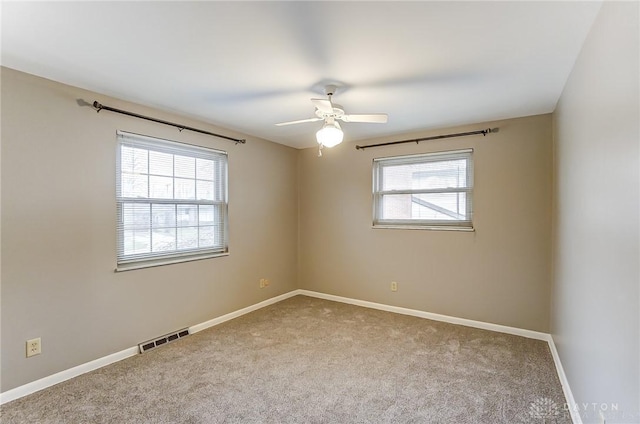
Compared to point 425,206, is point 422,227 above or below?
below

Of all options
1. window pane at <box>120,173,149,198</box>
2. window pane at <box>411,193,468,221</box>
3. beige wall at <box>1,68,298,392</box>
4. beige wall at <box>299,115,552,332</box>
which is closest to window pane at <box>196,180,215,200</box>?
beige wall at <box>1,68,298,392</box>

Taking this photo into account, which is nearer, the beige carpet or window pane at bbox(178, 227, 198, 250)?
the beige carpet

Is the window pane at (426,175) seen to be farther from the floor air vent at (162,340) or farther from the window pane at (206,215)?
the floor air vent at (162,340)

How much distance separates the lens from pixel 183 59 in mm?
2109

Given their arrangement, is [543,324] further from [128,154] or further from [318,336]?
[128,154]

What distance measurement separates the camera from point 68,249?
8.23ft

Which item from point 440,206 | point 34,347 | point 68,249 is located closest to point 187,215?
point 68,249

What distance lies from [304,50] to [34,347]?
9.33 feet

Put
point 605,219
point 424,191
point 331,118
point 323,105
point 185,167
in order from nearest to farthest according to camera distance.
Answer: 1. point 605,219
2. point 323,105
3. point 331,118
4. point 185,167
5. point 424,191

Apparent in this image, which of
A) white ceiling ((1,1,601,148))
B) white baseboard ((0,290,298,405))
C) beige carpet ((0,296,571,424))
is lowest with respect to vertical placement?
beige carpet ((0,296,571,424))

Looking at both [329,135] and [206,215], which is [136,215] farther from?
[329,135]

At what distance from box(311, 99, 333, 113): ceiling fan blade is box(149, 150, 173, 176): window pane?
5.77 ft

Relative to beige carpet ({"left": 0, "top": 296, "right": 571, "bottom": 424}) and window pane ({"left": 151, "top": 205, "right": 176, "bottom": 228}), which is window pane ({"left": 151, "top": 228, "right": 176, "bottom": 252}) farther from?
beige carpet ({"left": 0, "top": 296, "right": 571, "bottom": 424})

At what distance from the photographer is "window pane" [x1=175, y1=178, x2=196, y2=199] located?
11.1ft
